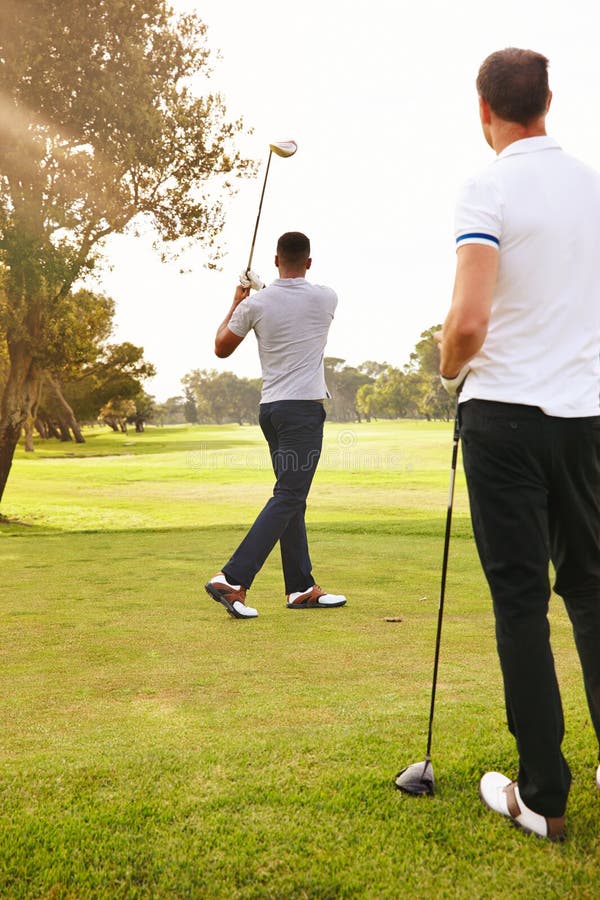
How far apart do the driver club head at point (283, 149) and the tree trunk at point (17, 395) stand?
12.1 metres

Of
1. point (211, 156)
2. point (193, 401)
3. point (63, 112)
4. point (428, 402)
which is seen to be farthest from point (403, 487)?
point (193, 401)

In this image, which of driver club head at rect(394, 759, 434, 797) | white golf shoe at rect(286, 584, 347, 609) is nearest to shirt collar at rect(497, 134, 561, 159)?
driver club head at rect(394, 759, 434, 797)

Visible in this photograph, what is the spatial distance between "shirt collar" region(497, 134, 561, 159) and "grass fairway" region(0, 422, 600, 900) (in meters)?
1.99

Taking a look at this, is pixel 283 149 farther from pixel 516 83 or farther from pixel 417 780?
pixel 417 780

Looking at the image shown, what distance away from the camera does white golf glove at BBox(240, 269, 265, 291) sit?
619 centimetres

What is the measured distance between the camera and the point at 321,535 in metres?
12.6

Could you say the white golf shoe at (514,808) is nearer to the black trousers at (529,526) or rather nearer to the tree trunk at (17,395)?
the black trousers at (529,526)

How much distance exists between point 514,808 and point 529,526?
0.83 metres

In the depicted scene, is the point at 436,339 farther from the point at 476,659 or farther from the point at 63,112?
the point at 63,112

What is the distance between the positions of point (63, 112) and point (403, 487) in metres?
17.6

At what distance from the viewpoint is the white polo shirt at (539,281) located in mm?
2533

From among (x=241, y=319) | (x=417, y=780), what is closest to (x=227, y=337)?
(x=241, y=319)

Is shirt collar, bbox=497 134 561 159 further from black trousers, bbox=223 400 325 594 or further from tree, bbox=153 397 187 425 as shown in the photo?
tree, bbox=153 397 187 425

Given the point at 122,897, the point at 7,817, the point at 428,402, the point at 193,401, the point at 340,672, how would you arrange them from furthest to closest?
the point at 193,401, the point at 428,402, the point at 340,672, the point at 7,817, the point at 122,897
